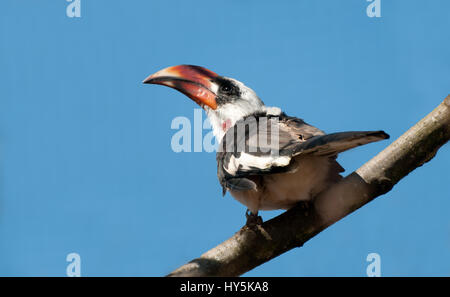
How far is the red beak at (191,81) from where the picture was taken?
6.36 m

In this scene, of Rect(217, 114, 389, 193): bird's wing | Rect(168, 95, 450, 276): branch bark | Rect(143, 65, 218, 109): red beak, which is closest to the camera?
Rect(217, 114, 389, 193): bird's wing

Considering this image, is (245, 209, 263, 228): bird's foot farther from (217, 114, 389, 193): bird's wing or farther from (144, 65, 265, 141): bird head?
(144, 65, 265, 141): bird head

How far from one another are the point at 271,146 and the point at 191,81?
6.40 feet

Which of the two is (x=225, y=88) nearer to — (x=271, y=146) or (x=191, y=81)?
(x=191, y=81)

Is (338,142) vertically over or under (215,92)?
under

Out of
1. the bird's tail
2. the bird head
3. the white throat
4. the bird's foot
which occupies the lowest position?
the bird's foot

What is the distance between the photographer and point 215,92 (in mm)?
6523

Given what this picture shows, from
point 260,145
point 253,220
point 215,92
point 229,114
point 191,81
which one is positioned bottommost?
point 253,220

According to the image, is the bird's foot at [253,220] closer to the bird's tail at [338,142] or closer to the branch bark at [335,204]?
the branch bark at [335,204]

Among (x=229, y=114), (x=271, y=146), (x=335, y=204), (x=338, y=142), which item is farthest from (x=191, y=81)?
(x=338, y=142)

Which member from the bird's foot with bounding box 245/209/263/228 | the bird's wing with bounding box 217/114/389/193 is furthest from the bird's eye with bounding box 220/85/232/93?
the bird's foot with bounding box 245/209/263/228

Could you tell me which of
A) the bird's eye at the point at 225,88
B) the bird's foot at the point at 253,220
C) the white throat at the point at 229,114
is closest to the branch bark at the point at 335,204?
the bird's foot at the point at 253,220

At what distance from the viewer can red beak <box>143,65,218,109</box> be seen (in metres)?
6.36
